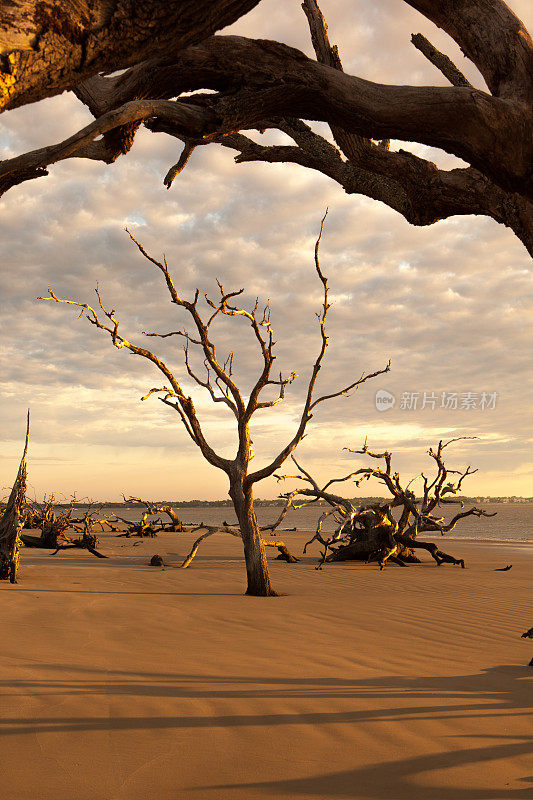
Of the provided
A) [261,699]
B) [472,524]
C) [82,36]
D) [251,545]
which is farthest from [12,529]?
[472,524]

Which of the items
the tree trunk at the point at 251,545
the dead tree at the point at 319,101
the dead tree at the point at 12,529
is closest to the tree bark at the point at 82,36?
the dead tree at the point at 319,101

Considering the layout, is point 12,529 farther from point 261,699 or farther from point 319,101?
point 319,101

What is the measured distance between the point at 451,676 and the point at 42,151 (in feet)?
15.2

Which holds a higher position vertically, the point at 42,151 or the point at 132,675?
the point at 42,151

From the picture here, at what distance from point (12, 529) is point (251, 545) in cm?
381

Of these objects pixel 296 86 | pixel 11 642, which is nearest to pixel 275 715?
pixel 11 642

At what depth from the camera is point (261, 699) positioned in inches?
159

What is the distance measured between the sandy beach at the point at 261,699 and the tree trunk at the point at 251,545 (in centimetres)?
44

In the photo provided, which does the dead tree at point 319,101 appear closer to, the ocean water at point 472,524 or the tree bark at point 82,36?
the tree bark at point 82,36

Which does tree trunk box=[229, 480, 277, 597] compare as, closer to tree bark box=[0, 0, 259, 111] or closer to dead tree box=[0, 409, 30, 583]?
dead tree box=[0, 409, 30, 583]

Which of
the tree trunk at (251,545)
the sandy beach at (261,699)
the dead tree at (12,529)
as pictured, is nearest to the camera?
the sandy beach at (261,699)

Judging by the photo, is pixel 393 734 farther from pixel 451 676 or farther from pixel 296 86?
pixel 296 86

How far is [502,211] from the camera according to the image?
433 centimetres

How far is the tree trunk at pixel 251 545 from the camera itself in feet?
28.7
